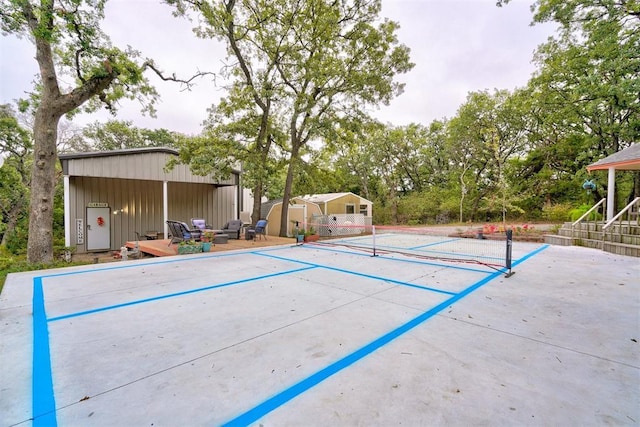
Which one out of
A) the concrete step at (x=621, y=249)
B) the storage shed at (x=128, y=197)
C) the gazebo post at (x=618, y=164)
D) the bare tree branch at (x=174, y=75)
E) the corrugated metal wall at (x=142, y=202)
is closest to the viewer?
the concrete step at (x=621, y=249)

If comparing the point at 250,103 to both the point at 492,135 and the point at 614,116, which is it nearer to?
the point at 492,135

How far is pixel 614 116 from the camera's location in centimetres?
1549

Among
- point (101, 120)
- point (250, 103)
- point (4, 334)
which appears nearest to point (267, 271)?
point (4, 334)

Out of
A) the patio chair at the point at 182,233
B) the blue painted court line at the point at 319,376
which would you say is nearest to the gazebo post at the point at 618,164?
the blue painted court line at the point at 319,376

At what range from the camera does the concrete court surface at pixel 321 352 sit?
190 cm

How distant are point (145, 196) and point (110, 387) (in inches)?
567

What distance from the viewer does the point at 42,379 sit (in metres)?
2.27

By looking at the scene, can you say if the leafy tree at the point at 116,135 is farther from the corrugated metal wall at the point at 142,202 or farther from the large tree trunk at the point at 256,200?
the large tree trunk at the point at 256,200

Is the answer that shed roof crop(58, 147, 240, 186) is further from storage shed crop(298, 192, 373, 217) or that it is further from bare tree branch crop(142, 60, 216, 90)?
storage shed crop(298, 192, 373, 217)

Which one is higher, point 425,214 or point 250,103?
point 250,103

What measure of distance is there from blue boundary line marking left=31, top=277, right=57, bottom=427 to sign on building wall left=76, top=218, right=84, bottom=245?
10431 millimetres

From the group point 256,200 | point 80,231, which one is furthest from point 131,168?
point 256,200

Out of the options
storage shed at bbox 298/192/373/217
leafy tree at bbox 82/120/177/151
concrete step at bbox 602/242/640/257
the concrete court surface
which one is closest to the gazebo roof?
concrete step at bbox 602/242/640/257

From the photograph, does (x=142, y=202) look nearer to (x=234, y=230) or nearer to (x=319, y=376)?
(x=234, y=230)
